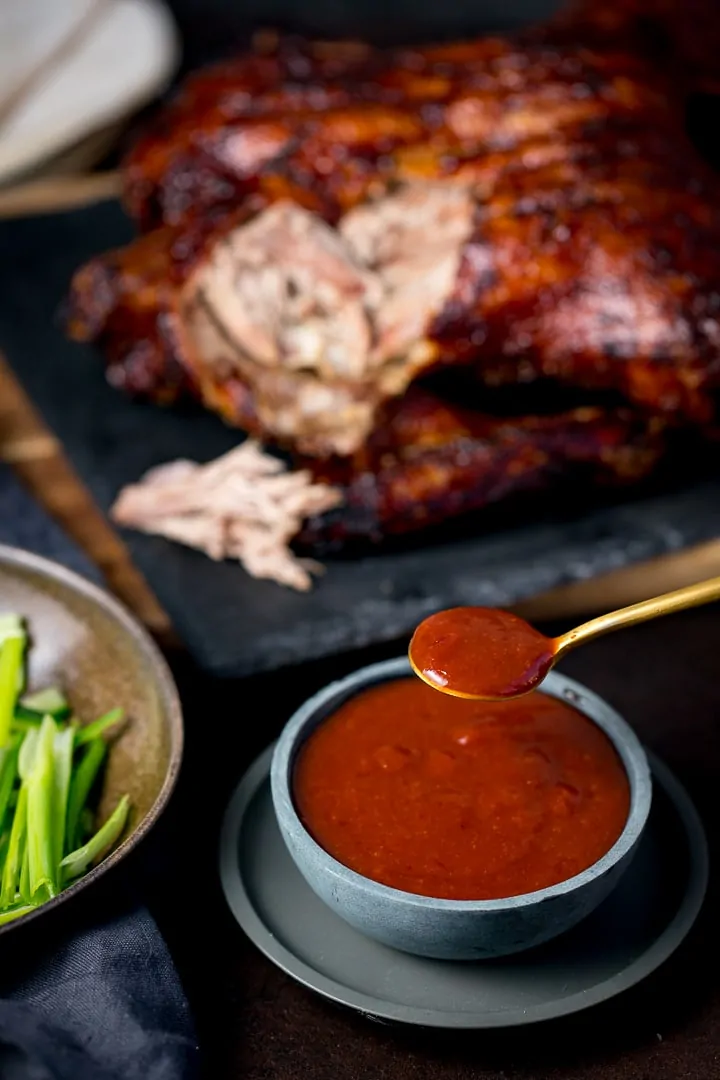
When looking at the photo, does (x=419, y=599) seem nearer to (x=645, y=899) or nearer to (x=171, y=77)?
(x=645, y=899)

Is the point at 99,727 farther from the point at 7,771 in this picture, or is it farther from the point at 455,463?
the point at 455,463

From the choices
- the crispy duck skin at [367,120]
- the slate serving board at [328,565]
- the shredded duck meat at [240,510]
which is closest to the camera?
the slate serving board at [328,565]

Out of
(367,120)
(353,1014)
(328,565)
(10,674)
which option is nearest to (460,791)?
(353,1014)

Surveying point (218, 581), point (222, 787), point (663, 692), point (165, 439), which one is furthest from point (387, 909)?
point (165, 439)

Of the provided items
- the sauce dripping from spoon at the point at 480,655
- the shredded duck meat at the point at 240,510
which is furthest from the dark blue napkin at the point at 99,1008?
the shredded duck meat at the point at 240,510

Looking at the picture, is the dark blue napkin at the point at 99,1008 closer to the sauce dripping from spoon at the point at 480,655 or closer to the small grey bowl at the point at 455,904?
the small grey bowl at the point at 455,904

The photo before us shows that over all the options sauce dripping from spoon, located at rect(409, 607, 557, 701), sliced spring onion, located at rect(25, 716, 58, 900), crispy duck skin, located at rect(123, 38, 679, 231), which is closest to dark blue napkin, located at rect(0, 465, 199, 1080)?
sliced spring onion, located at rect(25, 716, 58, 900)
